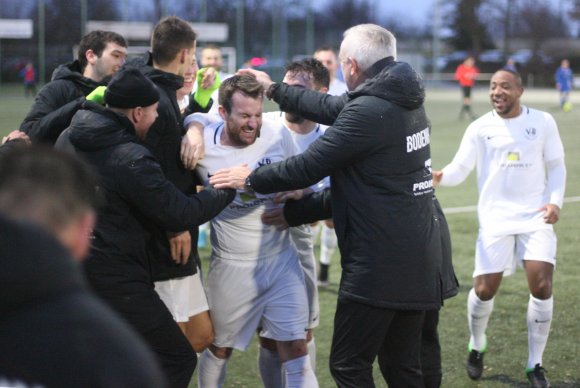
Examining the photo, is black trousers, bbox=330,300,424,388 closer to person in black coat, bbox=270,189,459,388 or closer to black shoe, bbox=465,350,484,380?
person in black coat, bbox=270,189,459,388

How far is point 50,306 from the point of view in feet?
5.94

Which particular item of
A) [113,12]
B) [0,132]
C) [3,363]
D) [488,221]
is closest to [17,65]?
[113,12]

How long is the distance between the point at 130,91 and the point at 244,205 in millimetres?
1036

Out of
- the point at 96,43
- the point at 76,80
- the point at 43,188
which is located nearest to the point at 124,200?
the point at 76,80

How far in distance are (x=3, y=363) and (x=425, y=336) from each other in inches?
152

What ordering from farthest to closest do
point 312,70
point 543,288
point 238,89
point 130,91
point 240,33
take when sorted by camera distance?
point 240,33 < point 543,288 < point 312,70 < point 238,89 < point 130,91

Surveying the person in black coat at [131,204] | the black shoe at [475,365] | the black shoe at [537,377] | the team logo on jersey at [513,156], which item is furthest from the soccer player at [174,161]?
the team logo on jersey at [513,156]

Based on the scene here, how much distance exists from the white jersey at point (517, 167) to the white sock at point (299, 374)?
2.12m

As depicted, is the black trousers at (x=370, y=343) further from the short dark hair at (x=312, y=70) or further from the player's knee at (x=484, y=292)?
the player's knee at (x=484, y=292)

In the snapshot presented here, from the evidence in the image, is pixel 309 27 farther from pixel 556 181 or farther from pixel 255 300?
pixel 255 300

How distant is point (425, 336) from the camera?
17.7 feet

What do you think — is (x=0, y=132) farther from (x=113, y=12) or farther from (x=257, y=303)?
(x=113, y=12)

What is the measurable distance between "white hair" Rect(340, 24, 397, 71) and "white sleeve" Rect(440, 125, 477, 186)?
83.6 inches

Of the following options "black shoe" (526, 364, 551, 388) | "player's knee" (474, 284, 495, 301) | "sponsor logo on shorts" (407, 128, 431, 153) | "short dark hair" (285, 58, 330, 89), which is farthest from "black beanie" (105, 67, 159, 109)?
"black shoe" (526, 364, 551, 388)
